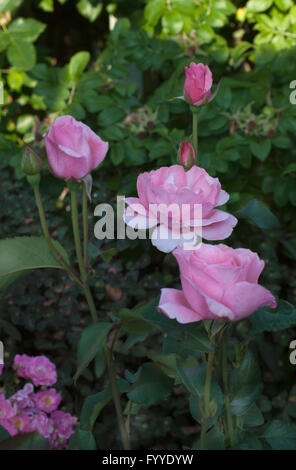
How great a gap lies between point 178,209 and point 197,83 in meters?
0.23

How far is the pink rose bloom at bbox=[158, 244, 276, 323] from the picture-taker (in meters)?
0.55

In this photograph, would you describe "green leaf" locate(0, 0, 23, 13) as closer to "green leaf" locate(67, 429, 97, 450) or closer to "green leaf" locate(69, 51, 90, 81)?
"green leaf" locate(69, 51, 90, 81)

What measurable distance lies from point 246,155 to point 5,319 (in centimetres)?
89

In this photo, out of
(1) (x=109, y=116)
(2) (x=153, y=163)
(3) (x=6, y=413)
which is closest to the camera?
(3) (x=6, y=413)

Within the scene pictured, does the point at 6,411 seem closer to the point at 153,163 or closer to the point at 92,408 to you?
the point at 92,408

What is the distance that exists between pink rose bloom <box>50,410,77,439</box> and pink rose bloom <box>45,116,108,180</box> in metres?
0.57

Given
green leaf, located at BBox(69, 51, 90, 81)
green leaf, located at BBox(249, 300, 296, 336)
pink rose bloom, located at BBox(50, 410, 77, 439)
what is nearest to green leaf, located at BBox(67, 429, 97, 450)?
green leaf, located at BBox(249, 300, 296, 336)

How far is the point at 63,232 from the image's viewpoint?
5.50ft

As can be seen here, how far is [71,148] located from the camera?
2.34 ft

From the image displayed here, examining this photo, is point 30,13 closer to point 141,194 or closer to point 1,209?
point 1,209

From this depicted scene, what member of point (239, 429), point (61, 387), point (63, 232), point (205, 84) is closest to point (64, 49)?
point (63, 232)

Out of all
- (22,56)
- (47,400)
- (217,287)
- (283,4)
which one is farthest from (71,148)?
(283,4)

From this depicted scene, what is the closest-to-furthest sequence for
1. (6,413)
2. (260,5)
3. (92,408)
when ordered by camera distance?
(92,408) → (6,413) → (260,5)

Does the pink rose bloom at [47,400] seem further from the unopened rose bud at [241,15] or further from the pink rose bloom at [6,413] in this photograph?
the unopened rose bud at [241,15]
